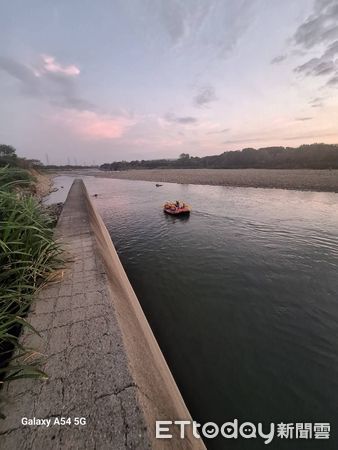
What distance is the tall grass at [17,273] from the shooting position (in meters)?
2.54

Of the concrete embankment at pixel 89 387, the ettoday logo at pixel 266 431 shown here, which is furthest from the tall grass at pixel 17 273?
the ettoday logo at pixel 266 431

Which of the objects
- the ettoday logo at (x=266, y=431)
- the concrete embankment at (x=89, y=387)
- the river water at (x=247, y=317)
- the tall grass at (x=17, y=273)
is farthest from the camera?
the river water at (x=247, y=317)

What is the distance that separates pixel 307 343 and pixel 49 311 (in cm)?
582

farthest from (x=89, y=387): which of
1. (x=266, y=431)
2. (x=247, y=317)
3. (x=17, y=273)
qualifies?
(x=247, y=317)

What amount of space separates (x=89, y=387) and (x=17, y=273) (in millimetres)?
2644

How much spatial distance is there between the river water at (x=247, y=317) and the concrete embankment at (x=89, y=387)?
1.85m

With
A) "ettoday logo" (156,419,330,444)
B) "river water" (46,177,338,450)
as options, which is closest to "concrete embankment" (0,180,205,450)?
"ettoday logo" (156,419,330,444)

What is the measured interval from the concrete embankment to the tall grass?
0.58 ft

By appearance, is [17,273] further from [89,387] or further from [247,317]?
[247,317]

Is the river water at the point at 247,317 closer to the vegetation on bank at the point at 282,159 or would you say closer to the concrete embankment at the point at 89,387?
the concrete embankment at the point at 89,387

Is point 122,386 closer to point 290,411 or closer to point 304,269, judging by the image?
point 290,411

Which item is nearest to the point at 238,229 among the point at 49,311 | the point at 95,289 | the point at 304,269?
the point at 304,269

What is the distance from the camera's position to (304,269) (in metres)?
8.59

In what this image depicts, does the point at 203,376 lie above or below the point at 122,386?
below
